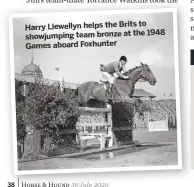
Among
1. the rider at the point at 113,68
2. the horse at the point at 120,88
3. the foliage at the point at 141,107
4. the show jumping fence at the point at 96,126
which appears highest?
Answer: the rider at the point at 113,68

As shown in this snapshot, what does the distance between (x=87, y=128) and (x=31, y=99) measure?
309mm

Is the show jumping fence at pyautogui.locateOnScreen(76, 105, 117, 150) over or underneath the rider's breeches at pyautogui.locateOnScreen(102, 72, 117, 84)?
underneath

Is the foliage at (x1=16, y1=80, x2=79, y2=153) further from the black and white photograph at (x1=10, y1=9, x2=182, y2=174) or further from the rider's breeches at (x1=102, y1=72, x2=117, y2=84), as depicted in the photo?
the rider's breeches at (x1=102, y1=72, x2=117, y2=84)

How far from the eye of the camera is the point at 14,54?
4586mm

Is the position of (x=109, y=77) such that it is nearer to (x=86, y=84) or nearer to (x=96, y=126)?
(x=86, y=84)

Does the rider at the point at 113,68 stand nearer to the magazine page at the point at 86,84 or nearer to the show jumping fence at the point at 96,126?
the magazine page at the point at 86,84

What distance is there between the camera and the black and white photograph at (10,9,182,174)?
4.59 metres

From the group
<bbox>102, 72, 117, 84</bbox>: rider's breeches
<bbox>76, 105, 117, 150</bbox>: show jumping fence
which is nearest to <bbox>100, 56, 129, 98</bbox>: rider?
<bbox>102, 72, 117, 84</bbox>: rider's breeches

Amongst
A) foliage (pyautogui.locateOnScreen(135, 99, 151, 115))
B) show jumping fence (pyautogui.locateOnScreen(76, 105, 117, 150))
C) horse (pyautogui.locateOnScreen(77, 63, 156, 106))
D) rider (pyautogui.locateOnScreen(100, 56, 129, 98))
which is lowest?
show jumping fence (pyautogui.locateOnScreen(76, 105, 117, 150))

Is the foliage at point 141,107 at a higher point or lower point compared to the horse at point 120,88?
lower

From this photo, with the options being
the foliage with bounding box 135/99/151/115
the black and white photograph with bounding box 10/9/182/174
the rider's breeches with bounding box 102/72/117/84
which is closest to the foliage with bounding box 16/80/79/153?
the black and white photograph with bounding box 10/9/182/174

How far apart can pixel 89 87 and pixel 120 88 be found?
0.50 feet

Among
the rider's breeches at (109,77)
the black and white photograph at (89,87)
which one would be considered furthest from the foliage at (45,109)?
the rider's breeches at (109,77)

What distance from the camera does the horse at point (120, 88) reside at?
181 inches
